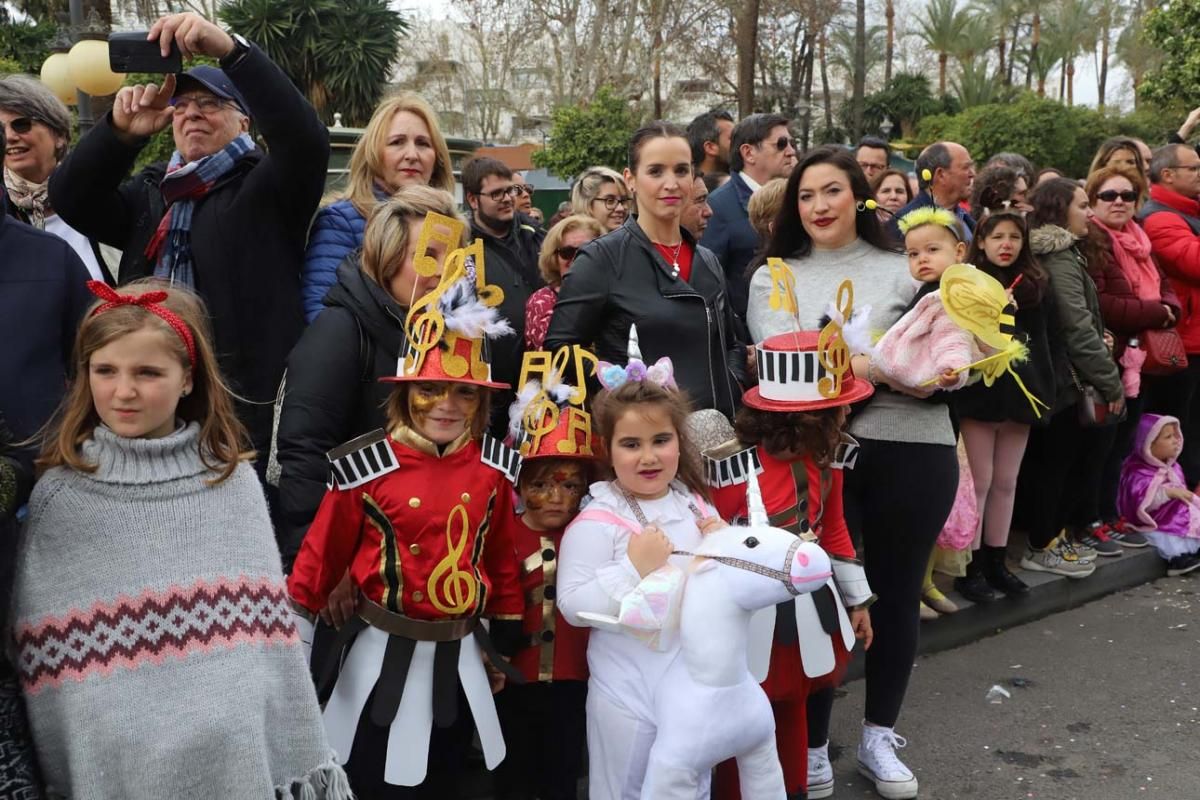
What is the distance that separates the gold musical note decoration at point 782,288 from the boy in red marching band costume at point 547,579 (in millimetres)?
669

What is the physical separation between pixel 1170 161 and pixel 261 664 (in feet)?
21.4

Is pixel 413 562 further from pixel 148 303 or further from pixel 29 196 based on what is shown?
pixel 29 196

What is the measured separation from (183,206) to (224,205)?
0.16 metres

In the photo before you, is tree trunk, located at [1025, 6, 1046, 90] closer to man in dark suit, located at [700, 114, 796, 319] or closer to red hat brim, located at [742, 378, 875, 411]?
man in dark suit, located at [700, 114, 796, 319]

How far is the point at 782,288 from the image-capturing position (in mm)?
3658

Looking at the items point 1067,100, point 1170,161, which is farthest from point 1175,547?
point 1067,100

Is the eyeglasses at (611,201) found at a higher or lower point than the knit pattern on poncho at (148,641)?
higher

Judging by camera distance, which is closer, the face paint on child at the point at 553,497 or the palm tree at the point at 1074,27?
the face paint on child at the point at 553,497

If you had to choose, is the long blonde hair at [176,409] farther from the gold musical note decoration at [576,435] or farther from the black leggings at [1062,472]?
the black leggings at [1062,472]

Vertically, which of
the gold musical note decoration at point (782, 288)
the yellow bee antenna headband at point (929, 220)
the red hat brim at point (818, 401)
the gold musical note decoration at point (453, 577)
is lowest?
the gold musical note decoration at point (453, 577)

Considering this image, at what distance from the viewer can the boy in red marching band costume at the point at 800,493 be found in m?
3.43

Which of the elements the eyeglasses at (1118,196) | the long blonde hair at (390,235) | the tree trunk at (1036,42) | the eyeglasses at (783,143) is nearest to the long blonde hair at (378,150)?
the long blonde hair at (390,235)

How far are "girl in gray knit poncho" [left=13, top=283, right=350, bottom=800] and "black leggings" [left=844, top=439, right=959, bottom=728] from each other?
2.10 metres

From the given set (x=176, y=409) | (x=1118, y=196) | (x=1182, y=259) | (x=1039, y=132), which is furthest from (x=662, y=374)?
(x=1039, y=132)
